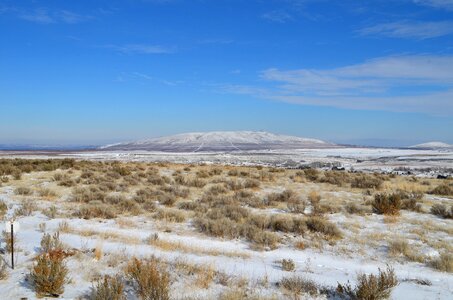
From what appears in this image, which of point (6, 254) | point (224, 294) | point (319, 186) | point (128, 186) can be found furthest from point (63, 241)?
point (319, 186)

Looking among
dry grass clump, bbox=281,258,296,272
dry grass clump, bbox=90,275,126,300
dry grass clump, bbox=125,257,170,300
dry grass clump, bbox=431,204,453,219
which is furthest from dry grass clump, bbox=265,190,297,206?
dry grass clump, bbox=90,275,126,300

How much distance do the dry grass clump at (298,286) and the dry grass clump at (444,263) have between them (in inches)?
114

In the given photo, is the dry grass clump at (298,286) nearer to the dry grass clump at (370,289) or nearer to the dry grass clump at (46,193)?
the dry grass clump at (370,289)

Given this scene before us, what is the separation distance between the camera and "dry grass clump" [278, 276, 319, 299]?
18.2ft

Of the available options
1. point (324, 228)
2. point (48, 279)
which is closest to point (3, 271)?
point (48, 279)

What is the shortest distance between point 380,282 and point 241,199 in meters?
8.57

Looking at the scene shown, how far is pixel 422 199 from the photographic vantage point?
14.9 metres

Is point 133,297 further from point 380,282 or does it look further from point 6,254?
point 380,282

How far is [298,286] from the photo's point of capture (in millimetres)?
5629

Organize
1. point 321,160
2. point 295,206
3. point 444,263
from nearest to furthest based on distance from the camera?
point 444,263, point 295,206, point 321,160

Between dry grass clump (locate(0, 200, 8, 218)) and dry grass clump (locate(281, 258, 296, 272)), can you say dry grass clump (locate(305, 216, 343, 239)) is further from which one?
dry grass clump (locate(0, 200, 8, 218))

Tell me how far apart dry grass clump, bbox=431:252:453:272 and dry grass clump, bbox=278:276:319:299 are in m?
2.90

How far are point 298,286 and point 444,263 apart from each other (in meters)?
3.36

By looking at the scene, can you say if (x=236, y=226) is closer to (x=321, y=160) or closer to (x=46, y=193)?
(x=46, y=193)
